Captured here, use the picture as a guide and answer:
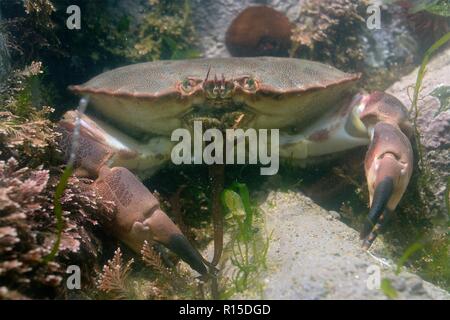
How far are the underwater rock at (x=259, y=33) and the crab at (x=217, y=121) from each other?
5.59 ft

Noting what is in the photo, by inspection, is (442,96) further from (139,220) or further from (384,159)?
(139,220)

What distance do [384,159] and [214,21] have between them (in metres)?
3.65

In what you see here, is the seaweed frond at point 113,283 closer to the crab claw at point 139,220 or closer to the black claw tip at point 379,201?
the crab claw at point 139,220

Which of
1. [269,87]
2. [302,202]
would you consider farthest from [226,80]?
[302,202]

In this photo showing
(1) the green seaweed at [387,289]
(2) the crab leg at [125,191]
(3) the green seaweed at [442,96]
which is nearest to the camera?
(1) the green seaweed at [387,289]

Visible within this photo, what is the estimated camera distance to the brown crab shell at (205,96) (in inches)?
116

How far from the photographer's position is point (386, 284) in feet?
6.60

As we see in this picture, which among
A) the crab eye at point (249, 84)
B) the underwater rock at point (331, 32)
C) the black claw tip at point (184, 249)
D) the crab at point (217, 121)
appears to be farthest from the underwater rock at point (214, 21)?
the black claw tip at point (184, 249)

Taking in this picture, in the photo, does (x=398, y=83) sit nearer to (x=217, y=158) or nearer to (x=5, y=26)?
(x=217, y=158)

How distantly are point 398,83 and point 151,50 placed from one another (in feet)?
10.8

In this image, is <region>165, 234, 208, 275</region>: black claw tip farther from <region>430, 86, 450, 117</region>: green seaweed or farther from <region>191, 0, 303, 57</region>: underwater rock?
<region>191, 0, 303, 57</region>: underwater rock

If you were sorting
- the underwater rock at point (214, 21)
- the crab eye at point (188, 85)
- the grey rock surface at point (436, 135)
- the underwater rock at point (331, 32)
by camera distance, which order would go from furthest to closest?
the underwater rock at point (214, 21), the underwater rock at point (331, 32), the grey rock surface at point (436, 135), the crab eye at point (188, 85)

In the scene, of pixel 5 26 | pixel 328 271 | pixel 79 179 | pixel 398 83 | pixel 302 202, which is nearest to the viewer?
pixel 328 271

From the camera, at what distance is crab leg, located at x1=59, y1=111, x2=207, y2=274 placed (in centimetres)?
247
